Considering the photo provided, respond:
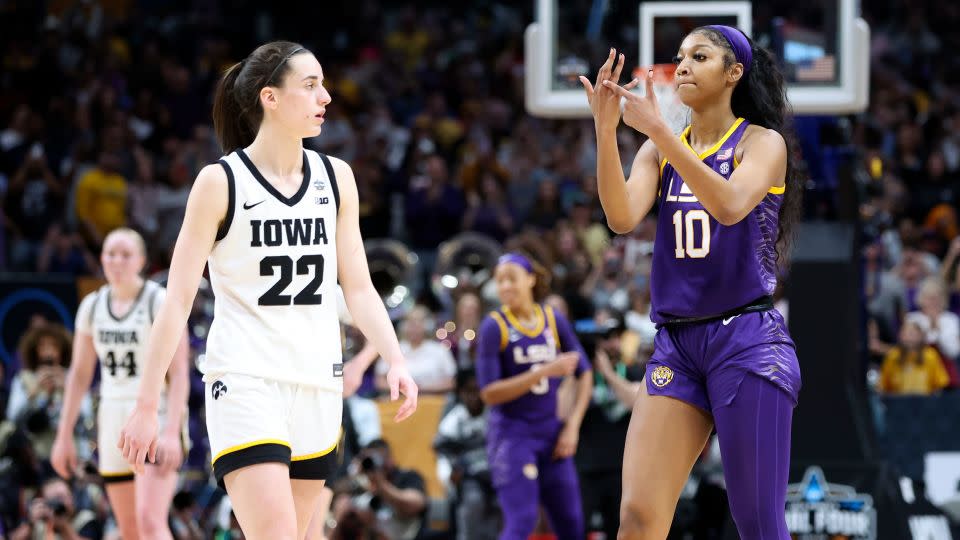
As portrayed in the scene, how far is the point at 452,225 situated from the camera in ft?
51.3

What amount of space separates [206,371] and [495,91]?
45.8 ft

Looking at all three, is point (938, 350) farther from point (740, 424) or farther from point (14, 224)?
point (14, 224)

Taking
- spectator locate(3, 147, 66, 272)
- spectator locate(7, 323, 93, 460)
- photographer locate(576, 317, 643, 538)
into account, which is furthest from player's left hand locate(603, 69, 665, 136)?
spectator locate(3, 147, 66, 272)

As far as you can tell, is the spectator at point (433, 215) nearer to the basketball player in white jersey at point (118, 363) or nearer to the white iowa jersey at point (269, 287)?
the basketball player in white jersey at point (118, 363)

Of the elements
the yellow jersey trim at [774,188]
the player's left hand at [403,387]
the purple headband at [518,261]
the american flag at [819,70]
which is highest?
the american flag at [819,70]

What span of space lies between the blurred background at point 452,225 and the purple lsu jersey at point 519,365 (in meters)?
1.06

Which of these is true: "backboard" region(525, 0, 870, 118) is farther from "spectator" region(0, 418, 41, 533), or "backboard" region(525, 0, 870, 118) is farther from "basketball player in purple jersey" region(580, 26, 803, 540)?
"basketball player in purple jersey" region(580, 26, 803, 540)

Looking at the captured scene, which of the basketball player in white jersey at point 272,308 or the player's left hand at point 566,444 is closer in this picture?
the basketball player in white jersey at point 272,308

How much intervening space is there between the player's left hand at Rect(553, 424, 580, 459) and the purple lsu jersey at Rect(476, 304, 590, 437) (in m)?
0.10

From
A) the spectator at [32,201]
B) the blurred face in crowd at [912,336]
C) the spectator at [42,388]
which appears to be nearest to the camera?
the spectator at [42,388]

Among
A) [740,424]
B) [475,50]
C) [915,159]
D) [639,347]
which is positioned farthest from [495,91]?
[740,424]

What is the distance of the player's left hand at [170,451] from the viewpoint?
23.5 ft

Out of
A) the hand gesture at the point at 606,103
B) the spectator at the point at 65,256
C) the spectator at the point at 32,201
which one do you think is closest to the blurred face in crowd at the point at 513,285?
the hand gesture at the point at 606,103

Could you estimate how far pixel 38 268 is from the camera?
15.2m
